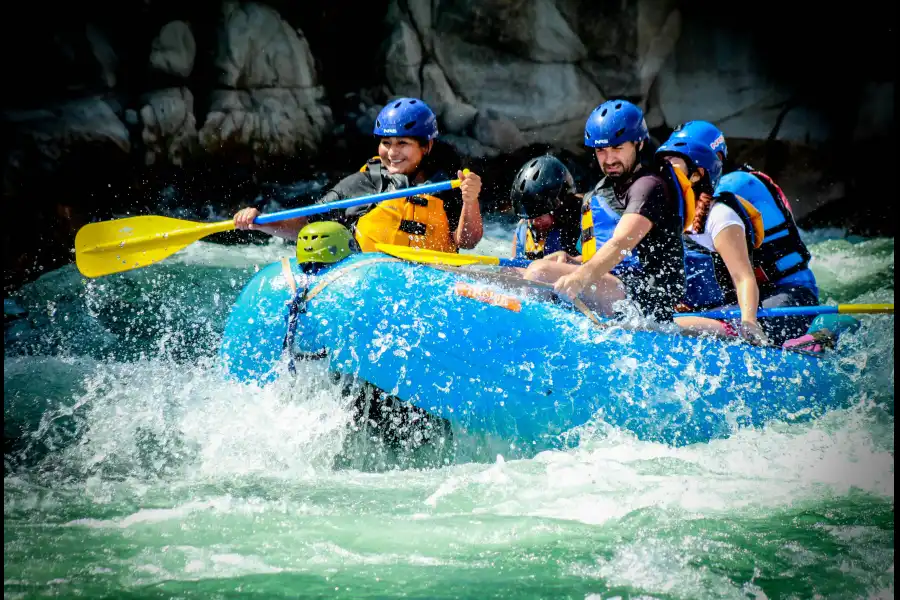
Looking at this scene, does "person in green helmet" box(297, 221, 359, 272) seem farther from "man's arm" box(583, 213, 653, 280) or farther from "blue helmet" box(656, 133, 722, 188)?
"blue helmet" box(656, 133, 722, 188)

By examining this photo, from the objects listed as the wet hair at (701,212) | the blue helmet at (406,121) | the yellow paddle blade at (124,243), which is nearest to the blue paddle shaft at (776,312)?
the wet hair at (701,212)

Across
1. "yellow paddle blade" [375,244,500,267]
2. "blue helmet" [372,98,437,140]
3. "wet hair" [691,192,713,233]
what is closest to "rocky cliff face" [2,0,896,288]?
"blue helmet" [372,98,437,140]

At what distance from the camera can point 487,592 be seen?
272 centimetres

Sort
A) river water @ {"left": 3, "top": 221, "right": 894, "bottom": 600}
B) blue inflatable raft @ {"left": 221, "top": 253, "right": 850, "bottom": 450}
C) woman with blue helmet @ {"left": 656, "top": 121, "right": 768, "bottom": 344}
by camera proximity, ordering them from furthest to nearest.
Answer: woman with blue helmet @ {"left": 656, "top": 121, "right": 768, "bottom": 344} < blue inflatable raft @ {"left": 221, "top": 253, "right": 850, "bottom": 450} < river water @ {"left": 3, "top": 221, "right": 894, "bottom": 600}

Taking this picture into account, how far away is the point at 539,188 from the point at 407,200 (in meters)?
0.66

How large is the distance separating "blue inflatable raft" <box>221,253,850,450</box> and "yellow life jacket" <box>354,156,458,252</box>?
61cm

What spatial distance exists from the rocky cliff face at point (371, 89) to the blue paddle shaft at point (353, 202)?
415 centimetres

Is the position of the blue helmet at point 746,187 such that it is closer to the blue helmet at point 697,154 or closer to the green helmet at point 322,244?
the blue helmet at point 697,154

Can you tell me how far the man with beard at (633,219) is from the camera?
3861 millimetres

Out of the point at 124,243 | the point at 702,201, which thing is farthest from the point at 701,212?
the point at 124,243

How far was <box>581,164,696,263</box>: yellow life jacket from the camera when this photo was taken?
399 centimetres

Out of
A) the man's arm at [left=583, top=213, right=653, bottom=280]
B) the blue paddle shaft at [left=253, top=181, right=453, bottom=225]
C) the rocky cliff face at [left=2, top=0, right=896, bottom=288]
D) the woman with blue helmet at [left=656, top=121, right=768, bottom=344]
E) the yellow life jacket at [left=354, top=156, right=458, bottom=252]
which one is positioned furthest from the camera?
the rocky cliff face at [left=2, top=0, right=896, bottom=288]

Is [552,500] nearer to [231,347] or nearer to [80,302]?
[231,347]

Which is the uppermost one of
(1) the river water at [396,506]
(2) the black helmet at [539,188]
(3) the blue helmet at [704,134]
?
(3) the blue helmet at [704,134]
